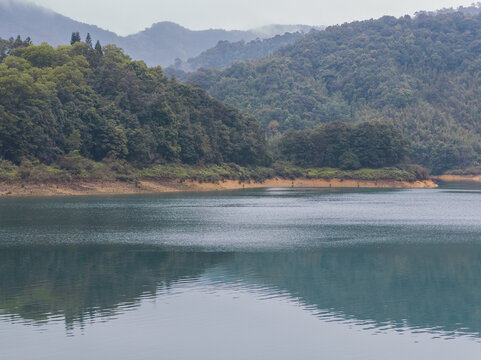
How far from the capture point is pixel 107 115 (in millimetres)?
110625

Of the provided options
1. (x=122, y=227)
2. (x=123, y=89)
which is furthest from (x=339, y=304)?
(x=123, y=89)

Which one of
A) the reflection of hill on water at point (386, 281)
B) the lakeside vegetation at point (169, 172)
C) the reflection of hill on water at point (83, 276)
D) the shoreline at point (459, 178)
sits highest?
the lakeside vegetation at point (169, 172)

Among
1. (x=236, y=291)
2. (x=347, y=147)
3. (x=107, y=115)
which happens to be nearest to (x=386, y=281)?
(x=236, y=291)

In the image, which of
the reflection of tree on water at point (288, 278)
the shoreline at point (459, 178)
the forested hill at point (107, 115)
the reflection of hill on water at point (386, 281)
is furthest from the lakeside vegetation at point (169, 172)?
the reflection of hill on water at point (386, 281)

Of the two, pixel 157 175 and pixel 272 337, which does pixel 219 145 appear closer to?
pixel 157 175

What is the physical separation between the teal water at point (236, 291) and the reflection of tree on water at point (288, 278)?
9cm

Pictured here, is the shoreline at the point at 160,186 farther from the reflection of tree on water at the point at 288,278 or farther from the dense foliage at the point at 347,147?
the reflection of tree on water at the point at 288,278

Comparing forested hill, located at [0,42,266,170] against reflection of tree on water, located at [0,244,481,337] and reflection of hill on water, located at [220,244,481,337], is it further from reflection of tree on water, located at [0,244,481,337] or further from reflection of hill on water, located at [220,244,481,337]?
reflection of hill on water, located at [220,244,481,337]

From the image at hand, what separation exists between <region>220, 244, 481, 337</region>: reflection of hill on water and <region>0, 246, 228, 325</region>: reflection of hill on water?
10.8 feet

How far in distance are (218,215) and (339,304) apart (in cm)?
3949

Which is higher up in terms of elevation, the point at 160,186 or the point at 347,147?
the point at 347,147

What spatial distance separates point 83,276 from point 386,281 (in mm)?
13530

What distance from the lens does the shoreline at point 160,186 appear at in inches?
3547

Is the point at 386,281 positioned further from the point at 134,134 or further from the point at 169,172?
the point at 134,134
